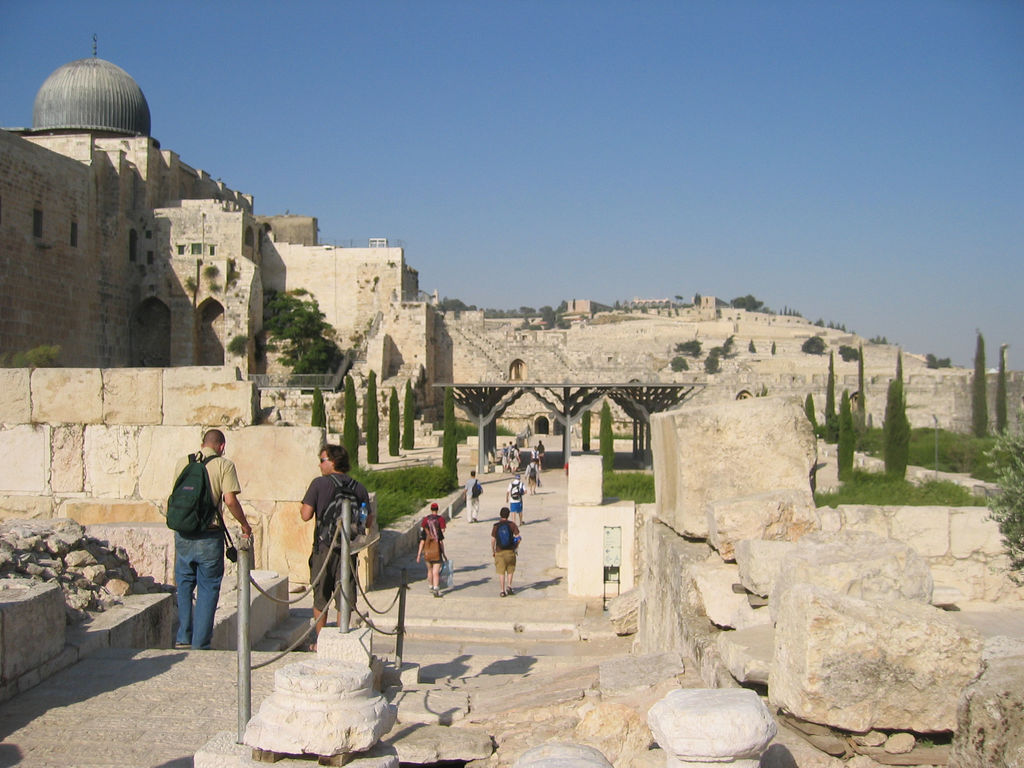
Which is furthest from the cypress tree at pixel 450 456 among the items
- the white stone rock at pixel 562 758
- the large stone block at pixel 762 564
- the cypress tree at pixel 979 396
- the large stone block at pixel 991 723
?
the cypress tree at pixel 979 396

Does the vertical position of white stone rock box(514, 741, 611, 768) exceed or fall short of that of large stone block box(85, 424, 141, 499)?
it falls short

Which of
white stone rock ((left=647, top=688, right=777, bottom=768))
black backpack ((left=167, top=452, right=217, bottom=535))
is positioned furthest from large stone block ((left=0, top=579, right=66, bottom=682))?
white stone rock ((left=647, top=688, right=777, bottom=768))

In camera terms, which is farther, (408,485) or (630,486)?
(630,486)

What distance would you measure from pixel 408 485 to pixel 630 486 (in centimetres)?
454

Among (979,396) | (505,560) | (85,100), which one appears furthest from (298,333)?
(505,560)

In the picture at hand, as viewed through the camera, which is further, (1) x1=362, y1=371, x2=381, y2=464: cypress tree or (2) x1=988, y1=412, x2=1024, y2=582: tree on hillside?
(1) x1=362, y1=371, x2=381, y2=464: cypress tree

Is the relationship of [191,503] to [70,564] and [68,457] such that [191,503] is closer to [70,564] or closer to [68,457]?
[70,564]

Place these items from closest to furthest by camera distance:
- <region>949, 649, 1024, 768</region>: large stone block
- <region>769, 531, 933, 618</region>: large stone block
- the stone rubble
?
1. <region>949, 649, 1024, 768</region>: large stone block
2. <region>769, 531, 933, 618</region>: large stone block
3. the stone rubble

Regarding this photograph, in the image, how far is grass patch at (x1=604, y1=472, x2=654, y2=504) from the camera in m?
17.0

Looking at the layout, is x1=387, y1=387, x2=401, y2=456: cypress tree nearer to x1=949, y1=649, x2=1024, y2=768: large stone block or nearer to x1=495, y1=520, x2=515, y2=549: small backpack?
x1=495, y1=520, x2=515, y2=549: small backpack

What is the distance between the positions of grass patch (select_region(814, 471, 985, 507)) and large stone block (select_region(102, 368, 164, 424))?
8814 millimetres

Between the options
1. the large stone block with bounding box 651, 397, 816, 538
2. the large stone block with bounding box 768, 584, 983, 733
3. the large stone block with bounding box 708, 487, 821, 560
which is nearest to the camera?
the large stone block with bounding box 768, 584, 983, 733

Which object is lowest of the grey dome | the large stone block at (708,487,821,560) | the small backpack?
the small backpack

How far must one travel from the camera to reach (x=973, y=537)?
4.82m
